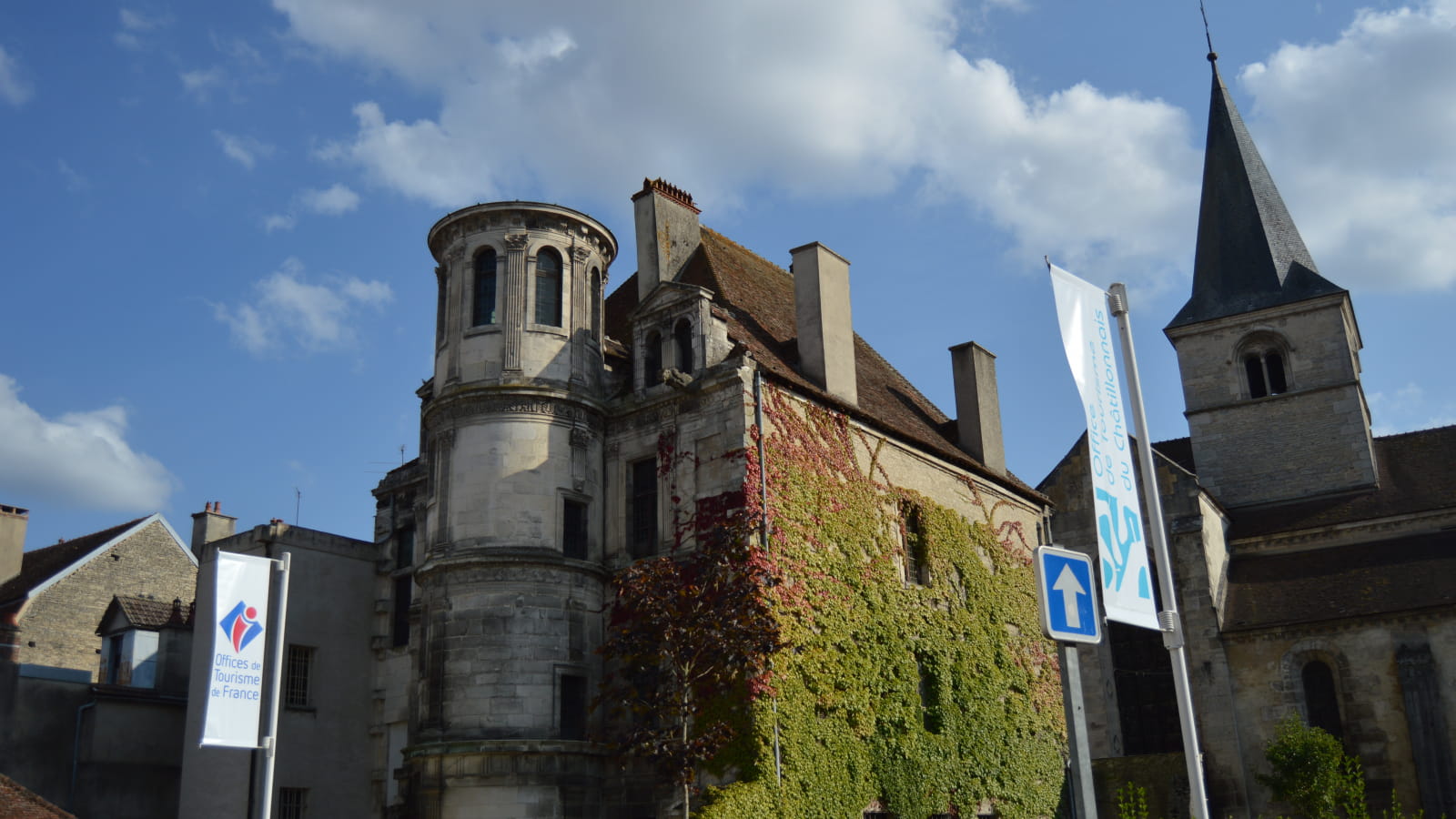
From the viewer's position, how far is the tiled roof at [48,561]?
33.1m

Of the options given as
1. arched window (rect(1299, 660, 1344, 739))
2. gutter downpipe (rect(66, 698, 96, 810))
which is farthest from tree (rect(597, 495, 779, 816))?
arched window (rect(1299, 660, 1344, 739))

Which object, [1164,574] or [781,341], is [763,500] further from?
[1164,574]

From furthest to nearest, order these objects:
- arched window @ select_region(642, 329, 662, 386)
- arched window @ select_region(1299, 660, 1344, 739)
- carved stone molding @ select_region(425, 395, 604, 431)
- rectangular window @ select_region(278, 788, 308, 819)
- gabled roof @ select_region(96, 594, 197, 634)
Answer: arched window @ select_region(1299, 660, 1344, 739), gabled roof @ select_region(96, 594, 197, 634), rectangular window @ select_region(278, 788, 308, 819), arched window @ select_region(642, 329, 662, 386), carved stone molding @ select_region(425, 395, 604, 431)

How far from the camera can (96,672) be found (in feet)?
112

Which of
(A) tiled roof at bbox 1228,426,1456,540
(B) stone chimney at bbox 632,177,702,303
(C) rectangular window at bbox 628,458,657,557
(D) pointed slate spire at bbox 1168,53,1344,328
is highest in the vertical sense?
(D) pointed slate spire at bbox 1168,53,1344,328

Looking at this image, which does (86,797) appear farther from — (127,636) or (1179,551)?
(1179,551)

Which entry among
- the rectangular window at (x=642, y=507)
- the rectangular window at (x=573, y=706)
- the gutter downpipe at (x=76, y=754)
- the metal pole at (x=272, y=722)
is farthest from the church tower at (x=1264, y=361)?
the metal pole at (x=272, y=722)

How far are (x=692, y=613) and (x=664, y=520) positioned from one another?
8.43ft

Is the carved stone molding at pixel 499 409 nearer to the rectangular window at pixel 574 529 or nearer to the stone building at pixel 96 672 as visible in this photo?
the rectangular window at pixel 574 529

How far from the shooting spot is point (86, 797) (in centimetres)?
2400

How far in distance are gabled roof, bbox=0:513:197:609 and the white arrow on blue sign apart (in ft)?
102

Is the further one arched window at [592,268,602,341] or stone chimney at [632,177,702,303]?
stone chimney at [632,177,702,303]

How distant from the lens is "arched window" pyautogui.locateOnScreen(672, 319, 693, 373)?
22266 mm

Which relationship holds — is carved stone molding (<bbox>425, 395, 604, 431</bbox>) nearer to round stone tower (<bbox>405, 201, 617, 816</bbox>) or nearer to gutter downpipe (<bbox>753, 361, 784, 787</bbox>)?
round stone tower (<bbox>405, 201, 617, 816</bbox>)
